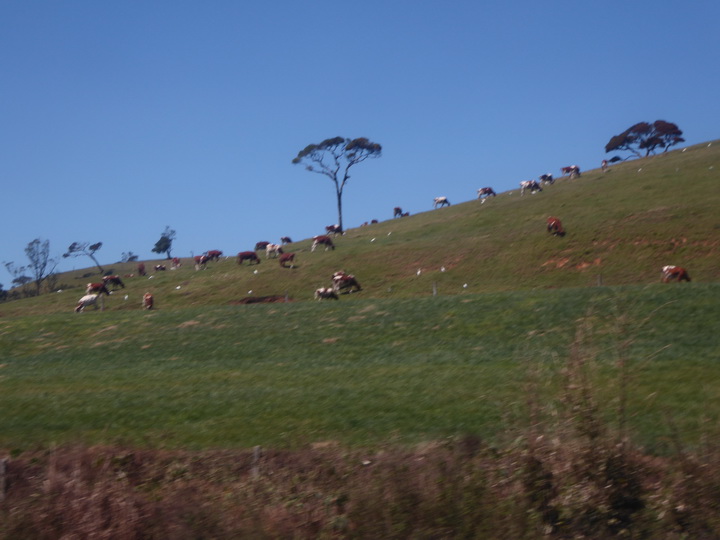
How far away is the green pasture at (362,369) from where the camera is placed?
1377 cm

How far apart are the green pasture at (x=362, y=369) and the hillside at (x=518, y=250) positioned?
572 inches

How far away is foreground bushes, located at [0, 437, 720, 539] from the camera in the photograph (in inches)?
316

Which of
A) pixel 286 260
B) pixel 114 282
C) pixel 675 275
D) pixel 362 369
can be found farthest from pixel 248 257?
pixel 362 369

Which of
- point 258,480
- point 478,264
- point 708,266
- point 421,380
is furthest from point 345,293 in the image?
point 258,480

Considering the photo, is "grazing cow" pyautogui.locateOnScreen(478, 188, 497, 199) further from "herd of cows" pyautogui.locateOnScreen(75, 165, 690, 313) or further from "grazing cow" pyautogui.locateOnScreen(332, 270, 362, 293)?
"grazing cow" pyautogui.locateOnScreen(332, 270, 362, 293)

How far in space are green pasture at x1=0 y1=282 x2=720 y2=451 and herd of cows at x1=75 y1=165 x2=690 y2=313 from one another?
10.4 meters

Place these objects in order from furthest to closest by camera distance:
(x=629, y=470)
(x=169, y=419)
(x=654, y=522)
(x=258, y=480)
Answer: (x=169, y=419)
(x=258, y=480)
(x=629, y=470)
(x=654, y=522)

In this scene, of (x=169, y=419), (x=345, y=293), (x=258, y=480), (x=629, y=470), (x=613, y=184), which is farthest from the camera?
(x=613, y=184)

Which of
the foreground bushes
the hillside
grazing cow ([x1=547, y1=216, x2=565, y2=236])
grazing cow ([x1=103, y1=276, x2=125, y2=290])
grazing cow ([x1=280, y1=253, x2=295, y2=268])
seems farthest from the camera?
grazing cow ([x1=103, y1=276, x2=125, y2=290])

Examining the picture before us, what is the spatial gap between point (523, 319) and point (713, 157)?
4934 centimetres

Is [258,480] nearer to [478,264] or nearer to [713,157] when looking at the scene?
[478,264]

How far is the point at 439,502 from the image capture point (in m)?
8.23

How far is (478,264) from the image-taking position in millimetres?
49281

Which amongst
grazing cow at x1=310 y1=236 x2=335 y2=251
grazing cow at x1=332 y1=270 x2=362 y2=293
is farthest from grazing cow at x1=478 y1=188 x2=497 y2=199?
grazing cow at x1=332 y1=270 x2=362 y2=293
